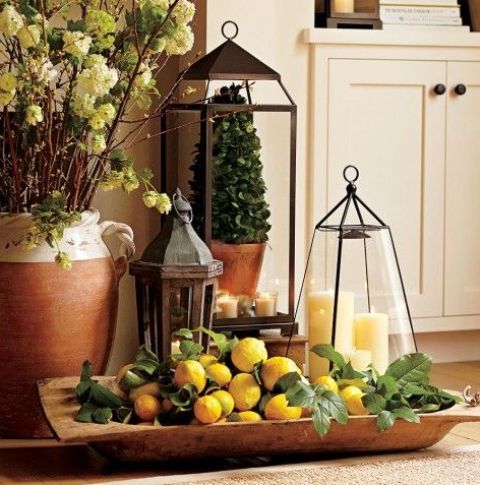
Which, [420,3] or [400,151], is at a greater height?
[420,3]

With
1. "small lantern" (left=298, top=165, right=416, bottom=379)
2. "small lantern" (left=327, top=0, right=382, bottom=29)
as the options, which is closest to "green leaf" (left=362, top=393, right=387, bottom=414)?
"small lantern" (left=298, top=165, right=416, bottom=379)

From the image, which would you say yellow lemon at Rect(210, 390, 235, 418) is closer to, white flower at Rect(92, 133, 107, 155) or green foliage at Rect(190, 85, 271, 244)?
white flower at Rect(92, 133, 107, 155)

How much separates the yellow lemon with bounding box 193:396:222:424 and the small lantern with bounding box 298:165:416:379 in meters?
0.40

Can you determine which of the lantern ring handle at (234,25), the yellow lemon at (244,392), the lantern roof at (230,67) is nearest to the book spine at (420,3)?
the lantern ring handle at (234,25)

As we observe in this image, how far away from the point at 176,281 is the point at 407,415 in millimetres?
673

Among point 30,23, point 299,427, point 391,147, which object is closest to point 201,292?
point 299,427

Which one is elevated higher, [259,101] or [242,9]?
[242,9]

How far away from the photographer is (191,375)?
8.45ft

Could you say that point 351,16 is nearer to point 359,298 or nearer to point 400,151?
point 400,151

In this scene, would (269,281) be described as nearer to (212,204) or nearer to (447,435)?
(212,204)

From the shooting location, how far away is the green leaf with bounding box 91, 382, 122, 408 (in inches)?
103

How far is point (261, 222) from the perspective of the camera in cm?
326

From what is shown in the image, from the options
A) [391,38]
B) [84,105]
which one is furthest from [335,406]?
[391,38]

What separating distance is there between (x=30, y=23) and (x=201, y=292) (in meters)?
0.74
